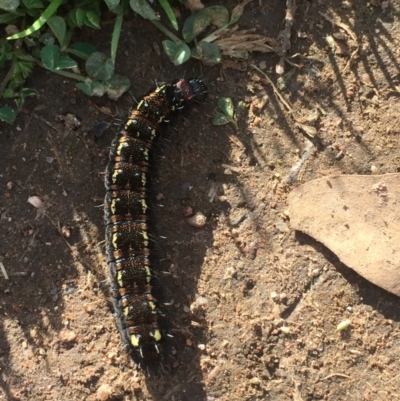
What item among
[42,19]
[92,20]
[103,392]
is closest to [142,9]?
[92,20]

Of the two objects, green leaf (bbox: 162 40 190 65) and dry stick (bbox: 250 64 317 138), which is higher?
green leaf (bbox: 162 40 190 65)

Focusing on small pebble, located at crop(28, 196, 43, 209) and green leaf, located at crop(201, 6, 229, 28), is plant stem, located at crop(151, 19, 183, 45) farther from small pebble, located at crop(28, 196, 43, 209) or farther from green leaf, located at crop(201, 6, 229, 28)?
small pebble, located at crop(28, 196, 43, 209)

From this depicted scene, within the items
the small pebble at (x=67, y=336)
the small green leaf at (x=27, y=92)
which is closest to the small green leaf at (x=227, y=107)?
the small green leaf at (x=27, y=92)

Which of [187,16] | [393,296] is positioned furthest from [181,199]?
[393,296]

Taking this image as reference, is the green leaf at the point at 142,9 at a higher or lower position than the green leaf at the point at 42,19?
lower

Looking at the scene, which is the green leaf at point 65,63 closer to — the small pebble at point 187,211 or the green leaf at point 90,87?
the green leaf at point 90,87

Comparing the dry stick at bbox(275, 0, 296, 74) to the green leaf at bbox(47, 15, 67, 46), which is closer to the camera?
the green leaf at bbox(47, 15, 67, 46)

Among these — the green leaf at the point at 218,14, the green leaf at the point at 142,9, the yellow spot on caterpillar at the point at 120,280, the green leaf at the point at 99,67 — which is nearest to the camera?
the yellow spot on caterpillar at the point at 120,280

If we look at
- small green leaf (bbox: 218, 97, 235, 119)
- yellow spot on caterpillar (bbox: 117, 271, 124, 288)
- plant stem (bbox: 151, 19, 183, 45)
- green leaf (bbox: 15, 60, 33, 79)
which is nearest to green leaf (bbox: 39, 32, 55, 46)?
green leaf (bbox: 15, 60, 33, 79)
